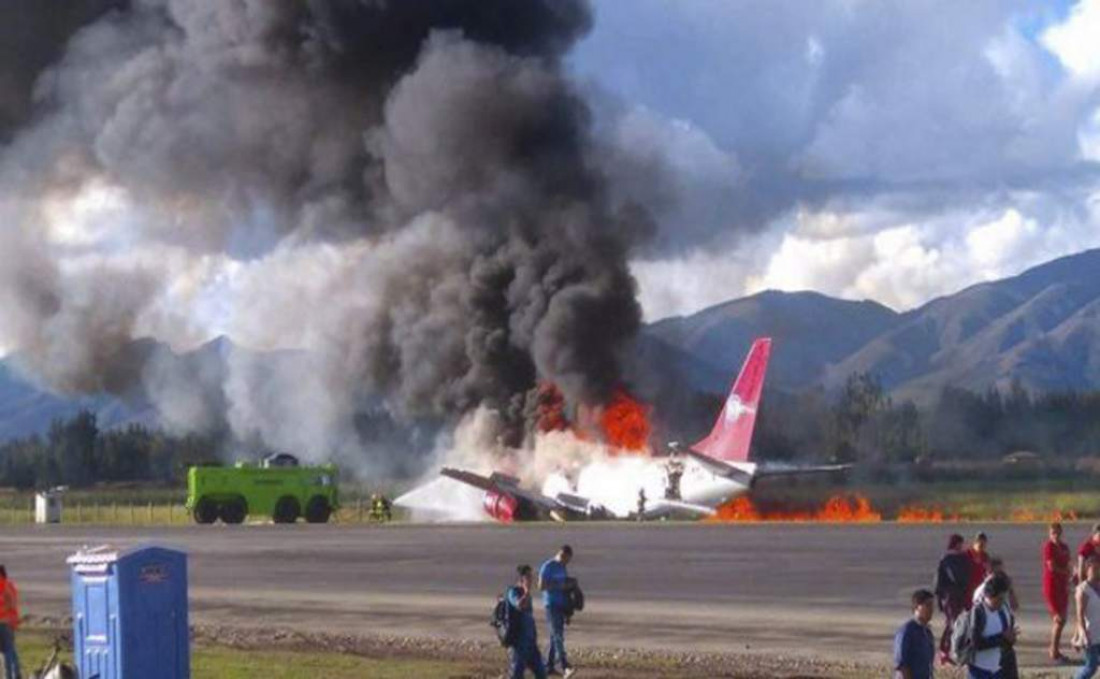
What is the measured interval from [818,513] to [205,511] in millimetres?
25005

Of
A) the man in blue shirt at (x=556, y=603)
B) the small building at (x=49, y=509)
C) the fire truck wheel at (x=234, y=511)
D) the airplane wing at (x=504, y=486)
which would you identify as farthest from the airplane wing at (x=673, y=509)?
the man in blue shirt at (x=556, y=603)

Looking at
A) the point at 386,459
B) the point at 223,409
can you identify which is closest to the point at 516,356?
the point at 386,459

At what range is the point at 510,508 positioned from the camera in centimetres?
6538

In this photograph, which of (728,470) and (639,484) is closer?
(728,470)

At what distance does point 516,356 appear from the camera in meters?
72.8

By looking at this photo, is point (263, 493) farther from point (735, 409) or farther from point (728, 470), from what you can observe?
point (728, 470)

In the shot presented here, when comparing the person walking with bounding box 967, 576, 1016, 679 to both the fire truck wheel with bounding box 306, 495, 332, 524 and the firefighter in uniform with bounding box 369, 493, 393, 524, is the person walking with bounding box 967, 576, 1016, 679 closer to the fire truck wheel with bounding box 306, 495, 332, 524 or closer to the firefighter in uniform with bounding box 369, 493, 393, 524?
the firefighter in uniform with bounding box 369, 493, 393, 524

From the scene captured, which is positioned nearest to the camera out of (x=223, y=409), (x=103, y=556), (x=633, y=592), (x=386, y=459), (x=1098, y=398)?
(x=103, y=556)

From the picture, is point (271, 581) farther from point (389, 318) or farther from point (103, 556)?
point (389, 318)

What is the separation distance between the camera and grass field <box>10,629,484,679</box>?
22.7m

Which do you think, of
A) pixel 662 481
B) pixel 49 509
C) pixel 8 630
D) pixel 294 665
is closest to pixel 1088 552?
pixel 294 665

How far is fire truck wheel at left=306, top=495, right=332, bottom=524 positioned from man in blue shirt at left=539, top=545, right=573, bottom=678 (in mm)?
50521

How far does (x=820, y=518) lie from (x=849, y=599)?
30.3m

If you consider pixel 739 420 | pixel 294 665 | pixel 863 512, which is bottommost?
pixel 294 665
